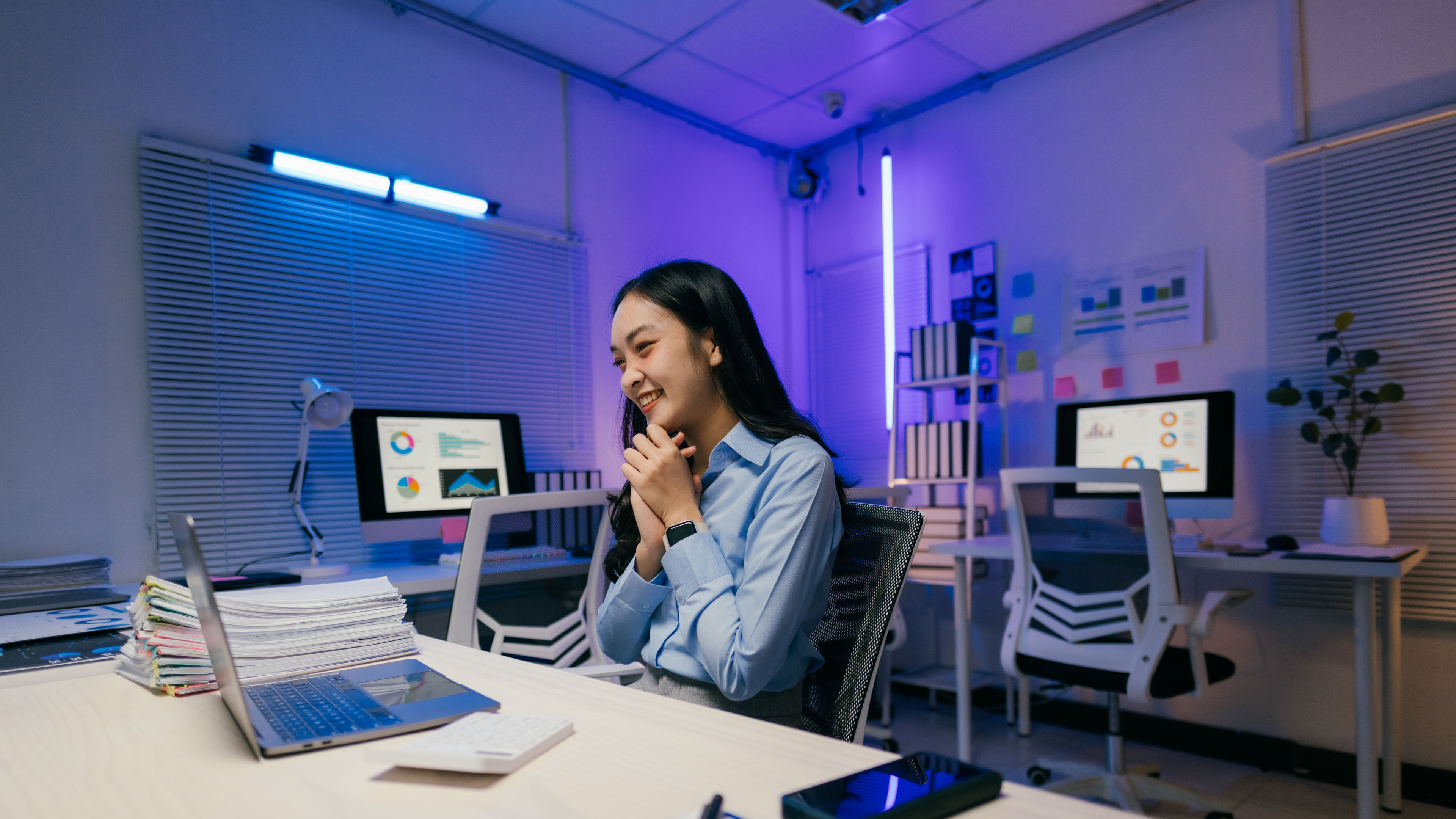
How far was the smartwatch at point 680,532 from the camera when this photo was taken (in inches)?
44.6

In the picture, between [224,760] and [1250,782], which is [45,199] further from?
[1250,782]

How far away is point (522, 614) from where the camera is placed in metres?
2.00

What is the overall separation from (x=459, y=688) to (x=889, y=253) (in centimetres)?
362

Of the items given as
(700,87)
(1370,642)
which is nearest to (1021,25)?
(700,87)

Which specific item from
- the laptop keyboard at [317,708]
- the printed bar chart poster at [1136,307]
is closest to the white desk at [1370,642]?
the printed bar chart poster at [1136,307]

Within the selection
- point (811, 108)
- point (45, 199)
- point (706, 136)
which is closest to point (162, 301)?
point (45, 199)

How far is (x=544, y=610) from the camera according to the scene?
2059mm

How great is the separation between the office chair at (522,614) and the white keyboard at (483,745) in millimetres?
988

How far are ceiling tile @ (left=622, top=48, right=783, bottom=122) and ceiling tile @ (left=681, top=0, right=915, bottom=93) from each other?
80 mm

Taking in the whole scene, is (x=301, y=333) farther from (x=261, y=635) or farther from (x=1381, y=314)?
(x=1381, y=314)

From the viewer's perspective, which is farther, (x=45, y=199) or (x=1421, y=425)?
(x=1421, y=425)

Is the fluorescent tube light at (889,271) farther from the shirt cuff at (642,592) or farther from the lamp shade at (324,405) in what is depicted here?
the shirt cuff at (642,592)

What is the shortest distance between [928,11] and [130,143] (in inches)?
112

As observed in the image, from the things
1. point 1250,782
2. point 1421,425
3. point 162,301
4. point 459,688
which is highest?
point 162,301
